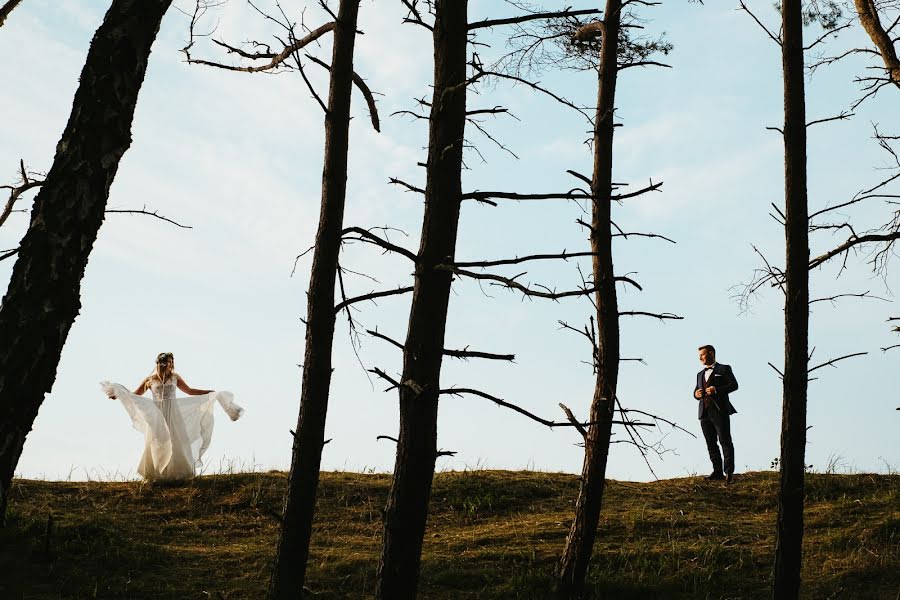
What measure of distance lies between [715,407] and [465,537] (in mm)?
5000

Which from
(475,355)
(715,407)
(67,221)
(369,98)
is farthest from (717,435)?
(67,221)

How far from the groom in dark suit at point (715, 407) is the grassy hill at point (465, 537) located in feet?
1.48

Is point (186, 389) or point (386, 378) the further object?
point (186, 389)

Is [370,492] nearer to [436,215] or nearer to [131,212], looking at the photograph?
[131,212]

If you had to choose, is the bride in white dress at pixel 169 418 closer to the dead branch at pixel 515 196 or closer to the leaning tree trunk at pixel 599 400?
the leaning tree trunk at pixel 599 400

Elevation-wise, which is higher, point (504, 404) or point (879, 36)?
point (879, 36)

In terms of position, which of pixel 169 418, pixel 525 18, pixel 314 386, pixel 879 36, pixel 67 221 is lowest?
pixel 169 418

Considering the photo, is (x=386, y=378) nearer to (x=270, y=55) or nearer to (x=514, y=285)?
(x=514, y=285)

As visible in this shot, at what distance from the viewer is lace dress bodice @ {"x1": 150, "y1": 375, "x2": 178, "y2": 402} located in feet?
46.9

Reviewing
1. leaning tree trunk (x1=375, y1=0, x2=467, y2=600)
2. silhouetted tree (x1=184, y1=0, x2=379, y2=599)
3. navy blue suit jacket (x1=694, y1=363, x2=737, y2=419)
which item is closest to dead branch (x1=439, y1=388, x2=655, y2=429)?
leaning tree trunk (x1=375, y1=0, x2=467, y2=600)

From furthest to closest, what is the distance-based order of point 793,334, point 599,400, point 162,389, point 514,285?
point 162,389
point 599,400
point 793,334
point 514,285

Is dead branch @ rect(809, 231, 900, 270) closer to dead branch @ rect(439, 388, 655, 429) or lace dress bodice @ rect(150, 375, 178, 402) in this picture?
dead branch @ rect(439, 388, 655, 429)

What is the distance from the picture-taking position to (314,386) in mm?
8680

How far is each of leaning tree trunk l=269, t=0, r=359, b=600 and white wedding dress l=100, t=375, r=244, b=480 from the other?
6104mm
